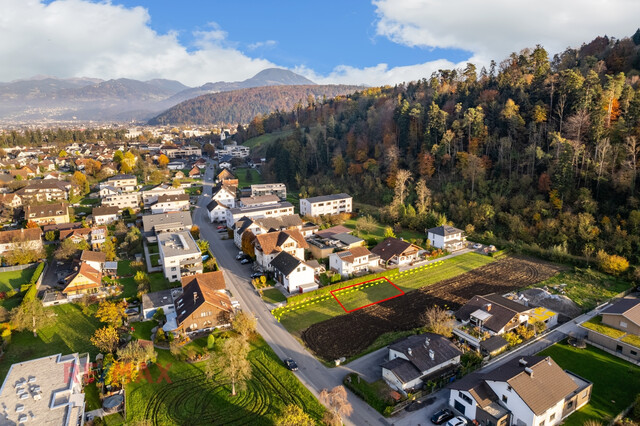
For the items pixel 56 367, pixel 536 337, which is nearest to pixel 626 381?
pixel 536 337

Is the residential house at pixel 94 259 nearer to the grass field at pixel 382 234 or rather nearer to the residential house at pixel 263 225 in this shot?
the residential house at pixel 263 225

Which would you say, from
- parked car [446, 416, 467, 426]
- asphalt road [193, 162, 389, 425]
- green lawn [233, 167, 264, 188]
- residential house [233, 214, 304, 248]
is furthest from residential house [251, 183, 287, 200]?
parked car [446, 416, 467, 426]

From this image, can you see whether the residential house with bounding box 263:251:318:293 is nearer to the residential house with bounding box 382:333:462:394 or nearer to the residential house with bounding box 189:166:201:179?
the residential house with bounding box 382:333:462:394

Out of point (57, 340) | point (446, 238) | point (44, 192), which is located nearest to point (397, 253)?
point (446, 238)

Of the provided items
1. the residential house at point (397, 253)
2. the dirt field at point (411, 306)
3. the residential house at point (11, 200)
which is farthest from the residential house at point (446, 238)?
the residential house at point (11, 200)

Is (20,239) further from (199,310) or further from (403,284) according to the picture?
(403,284)

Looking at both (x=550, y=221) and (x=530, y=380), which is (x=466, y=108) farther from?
(x=530, y=380)
